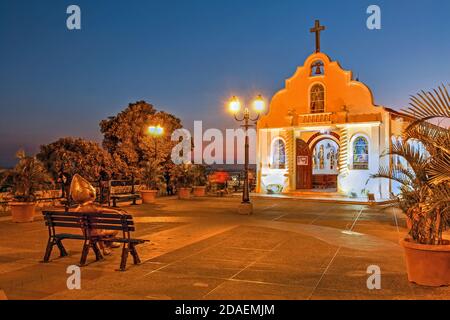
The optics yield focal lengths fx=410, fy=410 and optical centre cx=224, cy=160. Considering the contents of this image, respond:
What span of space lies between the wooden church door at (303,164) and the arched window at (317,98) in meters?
2.02

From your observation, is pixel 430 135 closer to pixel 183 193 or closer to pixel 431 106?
pixel 431 106

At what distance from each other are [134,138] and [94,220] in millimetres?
17987

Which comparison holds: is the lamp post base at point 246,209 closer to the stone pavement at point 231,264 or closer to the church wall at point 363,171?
the stone pavement at point 231,264

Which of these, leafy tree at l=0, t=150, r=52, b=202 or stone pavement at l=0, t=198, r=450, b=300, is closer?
stone pavement at l=0, t=198, r=450, b=300

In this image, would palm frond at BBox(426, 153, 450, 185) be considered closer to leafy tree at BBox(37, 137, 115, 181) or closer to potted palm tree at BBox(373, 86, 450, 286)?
potted palm tree at BBox(373, 86, 450, 286)

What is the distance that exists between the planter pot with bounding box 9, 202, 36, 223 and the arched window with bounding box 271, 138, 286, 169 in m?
14.1

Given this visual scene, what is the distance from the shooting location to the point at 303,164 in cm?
2298

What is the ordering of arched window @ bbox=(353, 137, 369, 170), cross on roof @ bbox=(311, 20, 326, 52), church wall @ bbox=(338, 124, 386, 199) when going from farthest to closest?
cross on roof @ bbox=(311, 20, 326, 52) < arched window @ bbox=(353, 137, 369, 170) < church wall @ bbox=(338, 124, 386, 199)

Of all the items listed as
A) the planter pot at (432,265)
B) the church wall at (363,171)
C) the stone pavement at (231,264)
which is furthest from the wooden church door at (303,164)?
the planter pot at (432,265)

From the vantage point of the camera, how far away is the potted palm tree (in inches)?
201

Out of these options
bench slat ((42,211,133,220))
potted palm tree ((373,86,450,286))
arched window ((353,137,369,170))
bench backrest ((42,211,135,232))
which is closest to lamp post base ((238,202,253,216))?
bench backrest ((42,211,135,232))

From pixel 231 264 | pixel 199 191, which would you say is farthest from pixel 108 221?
pixel 199 191

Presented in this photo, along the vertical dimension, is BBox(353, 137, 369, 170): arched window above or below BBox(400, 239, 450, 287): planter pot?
above
